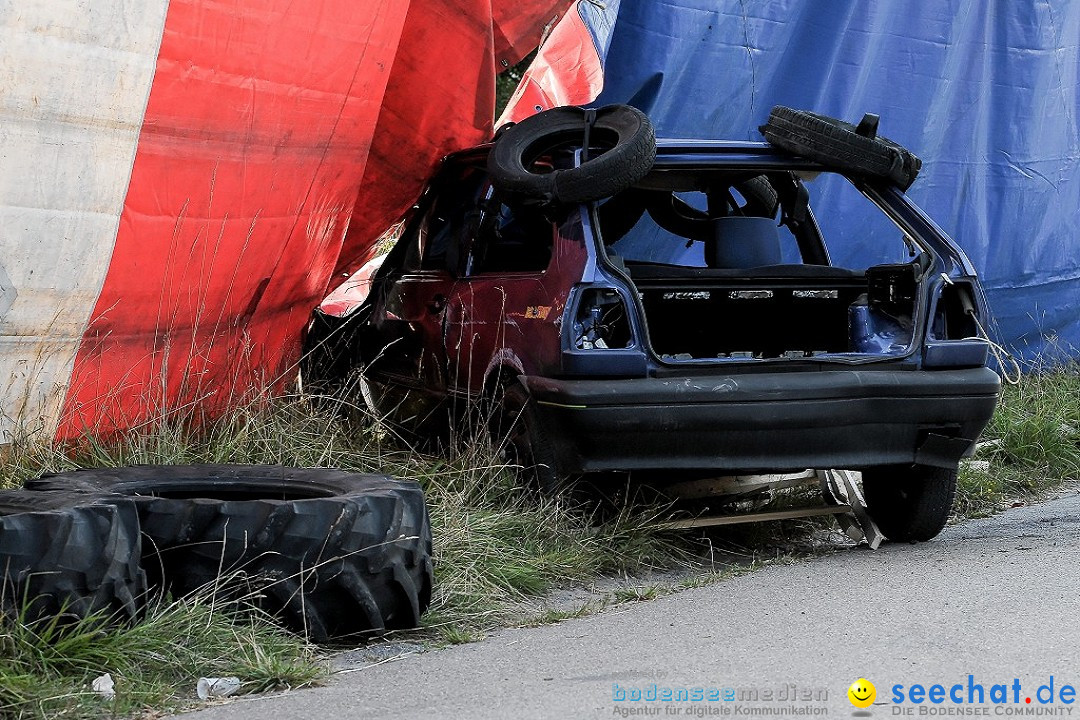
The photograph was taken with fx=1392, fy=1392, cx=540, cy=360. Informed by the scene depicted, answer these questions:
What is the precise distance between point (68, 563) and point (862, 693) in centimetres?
226

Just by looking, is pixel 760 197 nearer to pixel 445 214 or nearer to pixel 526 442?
pixel 445 214

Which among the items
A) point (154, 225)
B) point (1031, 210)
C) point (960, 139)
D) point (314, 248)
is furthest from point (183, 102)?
point (1031, 210)

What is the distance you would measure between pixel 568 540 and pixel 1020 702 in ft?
7.83

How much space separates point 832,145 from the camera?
6449mm

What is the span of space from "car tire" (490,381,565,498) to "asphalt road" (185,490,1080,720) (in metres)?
0.79

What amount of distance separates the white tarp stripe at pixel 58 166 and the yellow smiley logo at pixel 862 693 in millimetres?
3642

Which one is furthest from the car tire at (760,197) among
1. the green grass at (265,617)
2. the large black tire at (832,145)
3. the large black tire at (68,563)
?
the large black tire at (68,563)

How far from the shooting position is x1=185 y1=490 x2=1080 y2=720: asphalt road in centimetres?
375

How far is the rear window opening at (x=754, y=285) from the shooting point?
6.48m

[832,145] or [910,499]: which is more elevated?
[832,145]

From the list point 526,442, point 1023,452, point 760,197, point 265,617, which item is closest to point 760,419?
point 526,442

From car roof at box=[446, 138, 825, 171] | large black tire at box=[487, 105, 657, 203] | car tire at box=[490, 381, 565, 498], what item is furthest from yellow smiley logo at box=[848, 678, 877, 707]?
car roof at box=[446, 138, 825, 171]

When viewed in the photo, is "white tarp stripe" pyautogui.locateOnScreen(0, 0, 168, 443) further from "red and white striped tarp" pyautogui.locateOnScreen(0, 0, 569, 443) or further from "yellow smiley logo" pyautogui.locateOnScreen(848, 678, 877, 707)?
"yellow smiley logo" pyautogui.locateOnScreen(848, 678, 877, 707)

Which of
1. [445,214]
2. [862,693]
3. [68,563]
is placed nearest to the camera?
[862,693]
